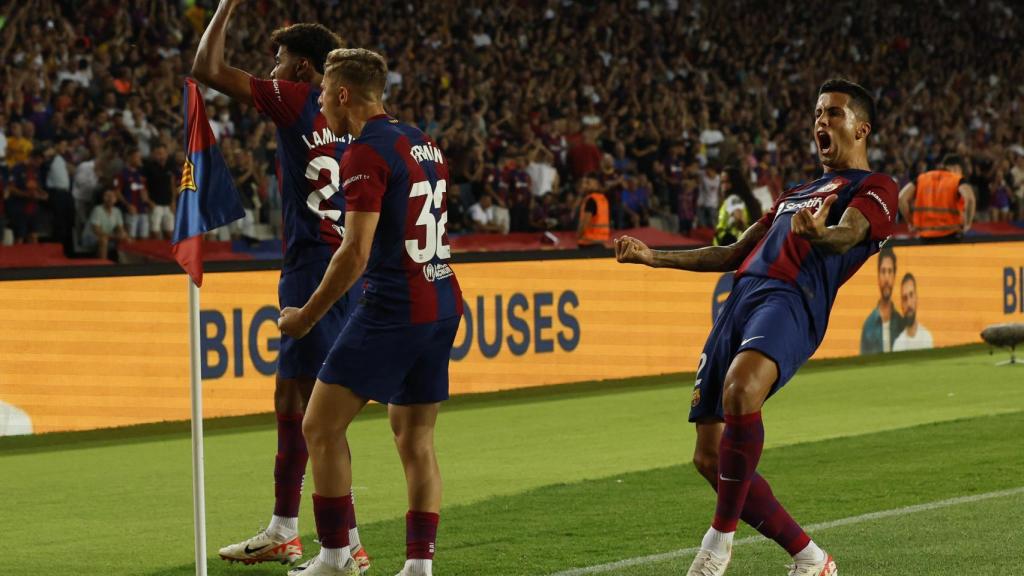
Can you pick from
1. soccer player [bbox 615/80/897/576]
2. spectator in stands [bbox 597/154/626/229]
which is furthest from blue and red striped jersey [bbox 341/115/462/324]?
spectator in stands [bbox 597/154/626/229]

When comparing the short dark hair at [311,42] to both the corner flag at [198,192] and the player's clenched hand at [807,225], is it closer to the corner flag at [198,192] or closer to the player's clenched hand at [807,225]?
the corner flag at [198,192]

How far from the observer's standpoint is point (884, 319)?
17.4 metres

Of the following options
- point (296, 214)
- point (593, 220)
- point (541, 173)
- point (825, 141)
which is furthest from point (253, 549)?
point (541, 173)

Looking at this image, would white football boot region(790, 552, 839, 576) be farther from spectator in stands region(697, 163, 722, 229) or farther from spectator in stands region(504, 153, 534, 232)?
spectator in stands region(697, 163, 722, 229)

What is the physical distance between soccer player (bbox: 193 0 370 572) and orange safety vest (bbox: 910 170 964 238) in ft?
42.0

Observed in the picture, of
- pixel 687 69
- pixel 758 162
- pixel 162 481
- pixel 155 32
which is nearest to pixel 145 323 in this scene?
pixel 162 481

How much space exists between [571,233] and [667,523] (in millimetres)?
14270

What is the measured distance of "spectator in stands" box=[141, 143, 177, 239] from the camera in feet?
58.7

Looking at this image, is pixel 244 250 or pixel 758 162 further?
pixel 758 162

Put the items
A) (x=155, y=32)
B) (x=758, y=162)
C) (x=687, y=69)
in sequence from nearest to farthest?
(x=155, y=32), (x=758, y=162), (x=687, y=69)

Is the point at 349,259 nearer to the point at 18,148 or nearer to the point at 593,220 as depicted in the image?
the point at 18,148

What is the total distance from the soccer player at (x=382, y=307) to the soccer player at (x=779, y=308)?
0.81 metres

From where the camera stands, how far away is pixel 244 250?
18.4m

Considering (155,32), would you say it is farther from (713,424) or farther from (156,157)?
(713,424)
